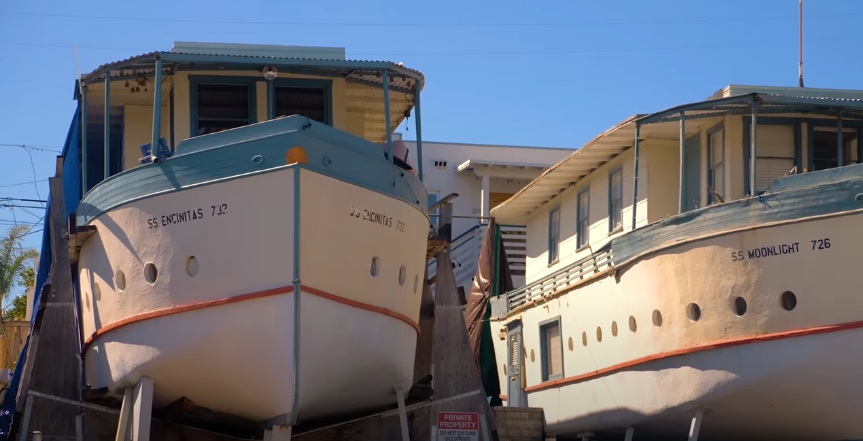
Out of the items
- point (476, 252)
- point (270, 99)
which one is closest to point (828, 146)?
point (270, 99)

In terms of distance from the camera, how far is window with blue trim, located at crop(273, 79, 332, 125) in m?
16.9

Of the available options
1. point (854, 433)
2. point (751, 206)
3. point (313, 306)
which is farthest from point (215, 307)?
point (854, 433)

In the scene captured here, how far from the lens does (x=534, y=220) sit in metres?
25.8

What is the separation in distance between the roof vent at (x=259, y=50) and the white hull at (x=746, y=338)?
5.30m

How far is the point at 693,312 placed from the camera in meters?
15.9

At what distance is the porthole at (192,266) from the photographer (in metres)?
14.0

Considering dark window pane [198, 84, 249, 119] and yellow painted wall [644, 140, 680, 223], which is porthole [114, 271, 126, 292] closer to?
dark window pane [198, 84, 249, 119]

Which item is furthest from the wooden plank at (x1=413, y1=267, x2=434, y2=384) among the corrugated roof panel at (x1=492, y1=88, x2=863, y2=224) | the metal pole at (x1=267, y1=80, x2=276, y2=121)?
the corrugated roof panel at (x1=492, y1=88, x2=863, y2=224)

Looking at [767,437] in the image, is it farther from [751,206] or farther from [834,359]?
[751,206]

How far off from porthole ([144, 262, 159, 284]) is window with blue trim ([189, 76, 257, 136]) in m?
2.83

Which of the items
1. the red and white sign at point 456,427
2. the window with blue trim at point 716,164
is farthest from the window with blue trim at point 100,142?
the window with blue trim at point 716,164

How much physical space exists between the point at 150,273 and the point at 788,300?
774 centimetres

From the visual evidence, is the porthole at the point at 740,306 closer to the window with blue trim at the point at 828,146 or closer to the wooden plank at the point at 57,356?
the window with blue trim at the point at 828,146

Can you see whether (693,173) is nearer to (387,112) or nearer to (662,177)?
(662,177)
